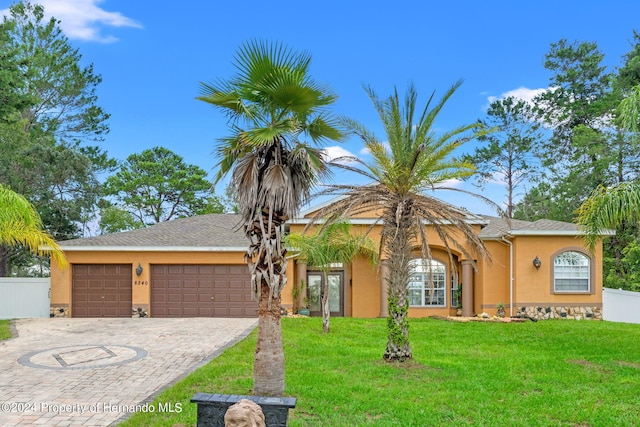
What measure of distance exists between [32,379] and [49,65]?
958 inches

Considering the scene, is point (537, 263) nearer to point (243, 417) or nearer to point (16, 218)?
point (243, 417)

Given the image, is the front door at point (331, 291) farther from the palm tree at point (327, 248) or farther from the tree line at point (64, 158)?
the tree line at point (64, 158)

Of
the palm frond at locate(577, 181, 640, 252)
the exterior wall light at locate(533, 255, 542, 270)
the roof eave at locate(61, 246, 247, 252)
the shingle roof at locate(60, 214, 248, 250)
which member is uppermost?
the palm frond at locate(577, 181, 640, 252)

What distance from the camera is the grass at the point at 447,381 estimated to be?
6816 mm

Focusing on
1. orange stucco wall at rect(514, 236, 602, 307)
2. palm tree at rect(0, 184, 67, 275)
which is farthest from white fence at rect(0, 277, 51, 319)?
orange stucco wall at rect(514, 236, 602, 307)

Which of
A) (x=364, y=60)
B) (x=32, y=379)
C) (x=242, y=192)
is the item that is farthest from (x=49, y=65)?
(x=242, y=192)

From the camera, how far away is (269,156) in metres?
7.38

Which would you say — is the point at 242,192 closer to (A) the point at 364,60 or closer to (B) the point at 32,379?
(B) the point at 32,379

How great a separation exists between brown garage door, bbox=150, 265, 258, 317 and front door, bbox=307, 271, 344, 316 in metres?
2.26

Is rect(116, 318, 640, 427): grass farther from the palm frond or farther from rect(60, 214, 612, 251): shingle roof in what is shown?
rect(60, 214, 612, 251): shingle roof

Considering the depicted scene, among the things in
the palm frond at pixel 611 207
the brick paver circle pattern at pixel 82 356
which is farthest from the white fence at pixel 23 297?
the palm frond at pixel 611 207

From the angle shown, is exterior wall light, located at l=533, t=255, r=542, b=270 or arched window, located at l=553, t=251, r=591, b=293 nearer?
exterior wall light, located at l=533, t=255, r=542, b=270

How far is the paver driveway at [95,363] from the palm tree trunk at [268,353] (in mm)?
1273

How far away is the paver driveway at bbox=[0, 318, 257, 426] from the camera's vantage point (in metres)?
7.00
